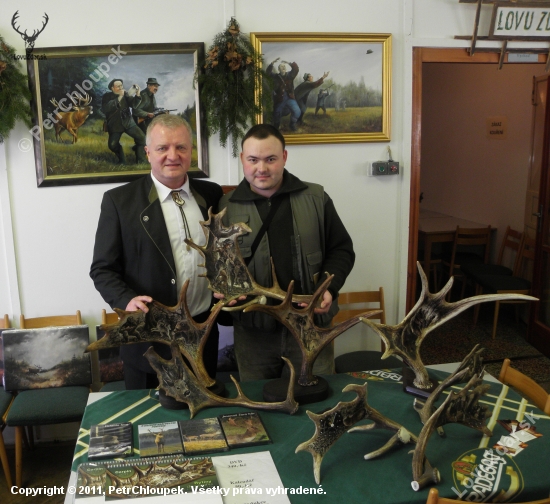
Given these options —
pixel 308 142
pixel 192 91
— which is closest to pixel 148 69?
pixel 192 91

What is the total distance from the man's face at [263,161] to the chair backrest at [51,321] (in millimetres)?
1690

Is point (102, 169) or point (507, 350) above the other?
point (102, 169)

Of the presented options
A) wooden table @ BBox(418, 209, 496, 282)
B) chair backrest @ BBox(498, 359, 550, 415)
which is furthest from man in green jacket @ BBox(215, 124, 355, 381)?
wooden table @ BBox(418, 209, 496, 282)

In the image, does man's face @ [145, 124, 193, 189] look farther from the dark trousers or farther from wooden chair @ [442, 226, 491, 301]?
wooden chair @ [442, 226, 491, 301]

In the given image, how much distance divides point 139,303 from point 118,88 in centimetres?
175

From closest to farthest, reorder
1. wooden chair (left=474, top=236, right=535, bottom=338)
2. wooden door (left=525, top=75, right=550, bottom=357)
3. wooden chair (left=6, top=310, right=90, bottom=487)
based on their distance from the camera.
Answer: wooden chair (left=6, top=310, right=90, bottom=487)
wooden door (left=525, top=75, right=550, bottom=357)
wooden chair (left=474, top=236, right=535, bottom=338)

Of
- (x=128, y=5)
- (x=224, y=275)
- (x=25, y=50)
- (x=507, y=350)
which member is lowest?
(x=507, y=350)

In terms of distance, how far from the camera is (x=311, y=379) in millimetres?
2234

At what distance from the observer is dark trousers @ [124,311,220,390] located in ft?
8.23

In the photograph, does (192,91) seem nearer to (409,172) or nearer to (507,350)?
(409,172)

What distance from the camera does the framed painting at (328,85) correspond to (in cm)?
354

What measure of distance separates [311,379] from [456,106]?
18.0 ft

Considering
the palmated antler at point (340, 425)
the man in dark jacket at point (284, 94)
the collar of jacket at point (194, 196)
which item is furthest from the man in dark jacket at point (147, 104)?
the palmated antler at point (340, 425)

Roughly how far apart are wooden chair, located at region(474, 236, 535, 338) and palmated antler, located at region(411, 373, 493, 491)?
303 cm
